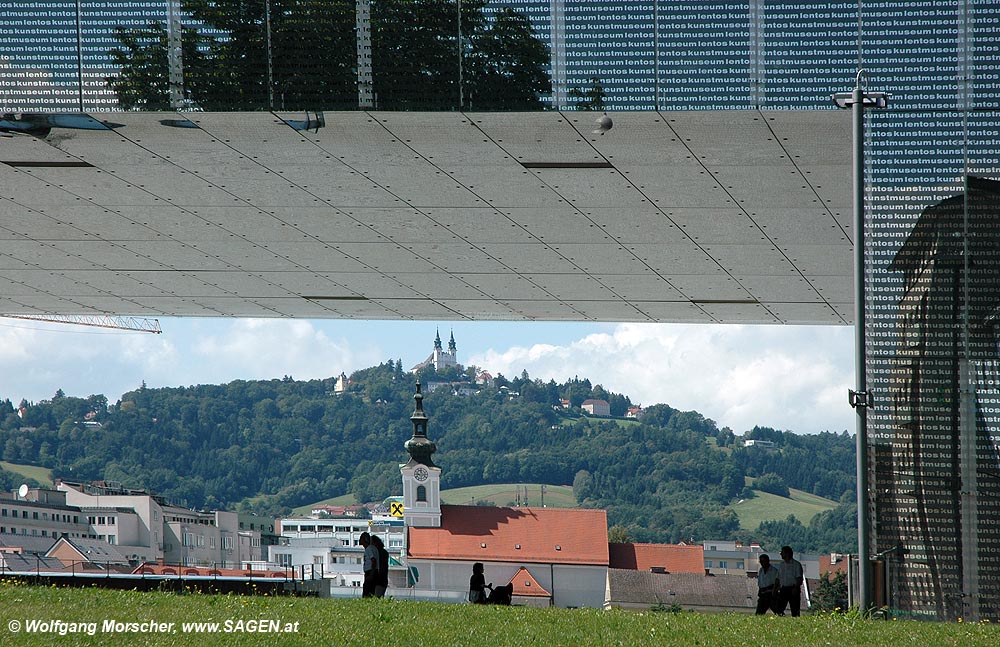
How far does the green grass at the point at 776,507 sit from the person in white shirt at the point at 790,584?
16137 cm

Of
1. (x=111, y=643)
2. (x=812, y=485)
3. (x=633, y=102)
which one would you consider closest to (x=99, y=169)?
(x=633, y=102)

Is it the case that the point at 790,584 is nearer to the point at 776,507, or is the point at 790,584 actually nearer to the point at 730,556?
the point at 730,556

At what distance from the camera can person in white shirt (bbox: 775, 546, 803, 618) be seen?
12.8m

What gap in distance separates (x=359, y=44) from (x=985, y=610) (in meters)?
7.55

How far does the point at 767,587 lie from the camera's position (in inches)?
525

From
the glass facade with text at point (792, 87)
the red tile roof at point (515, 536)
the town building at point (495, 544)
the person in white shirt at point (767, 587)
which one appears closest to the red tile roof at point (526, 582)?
the town building at point (495, 544)

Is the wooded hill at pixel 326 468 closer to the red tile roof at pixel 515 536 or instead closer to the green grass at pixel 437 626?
the red tile roof at pixel 515 536

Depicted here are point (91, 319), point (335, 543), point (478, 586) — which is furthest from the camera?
point (335, 543)

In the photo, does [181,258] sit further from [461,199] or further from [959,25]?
[959,25]

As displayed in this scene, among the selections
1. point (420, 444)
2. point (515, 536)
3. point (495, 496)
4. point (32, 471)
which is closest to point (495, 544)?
point (515, 536)

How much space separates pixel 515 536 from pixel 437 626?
327 ft

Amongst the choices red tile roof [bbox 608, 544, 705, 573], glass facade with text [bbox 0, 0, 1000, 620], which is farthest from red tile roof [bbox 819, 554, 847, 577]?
glass facade with text [bbox 0, 0, 1000, 620]

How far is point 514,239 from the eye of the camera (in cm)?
1570

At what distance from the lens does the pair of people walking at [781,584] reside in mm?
12828
